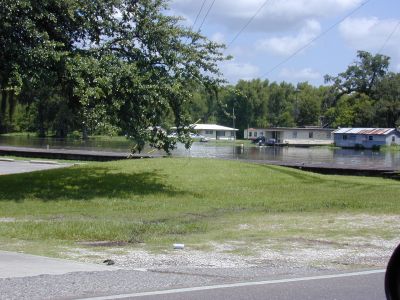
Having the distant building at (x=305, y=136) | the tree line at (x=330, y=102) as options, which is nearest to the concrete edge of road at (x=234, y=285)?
the tree line at (x=330, y=102)

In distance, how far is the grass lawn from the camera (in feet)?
38.4

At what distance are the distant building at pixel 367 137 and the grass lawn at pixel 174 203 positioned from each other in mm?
69058

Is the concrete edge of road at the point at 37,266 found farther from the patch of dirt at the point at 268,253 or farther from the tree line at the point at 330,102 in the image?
the tree line at the point at 330,102

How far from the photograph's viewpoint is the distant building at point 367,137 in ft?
298

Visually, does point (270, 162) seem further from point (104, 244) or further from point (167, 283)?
point (167, 283)

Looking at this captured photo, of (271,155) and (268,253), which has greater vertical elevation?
(271,155)

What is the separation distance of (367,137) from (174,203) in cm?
7952

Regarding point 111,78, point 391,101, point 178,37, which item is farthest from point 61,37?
point 391,101

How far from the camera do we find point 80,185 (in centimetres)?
2089

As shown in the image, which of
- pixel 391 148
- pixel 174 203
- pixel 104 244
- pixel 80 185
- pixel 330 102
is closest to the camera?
pixel 104 244

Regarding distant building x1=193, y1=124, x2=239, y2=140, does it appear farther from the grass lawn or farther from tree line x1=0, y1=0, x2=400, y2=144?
tree line x1=0, y1=0, x2=400, y2=144

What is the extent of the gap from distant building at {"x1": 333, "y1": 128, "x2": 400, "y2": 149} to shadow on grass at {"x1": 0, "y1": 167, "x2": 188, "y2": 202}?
73.4 meters

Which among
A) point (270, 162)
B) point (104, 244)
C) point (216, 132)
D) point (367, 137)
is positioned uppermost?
point (216, 132)

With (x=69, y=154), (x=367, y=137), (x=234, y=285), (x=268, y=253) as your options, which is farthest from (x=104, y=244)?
(x=367, y=137)
